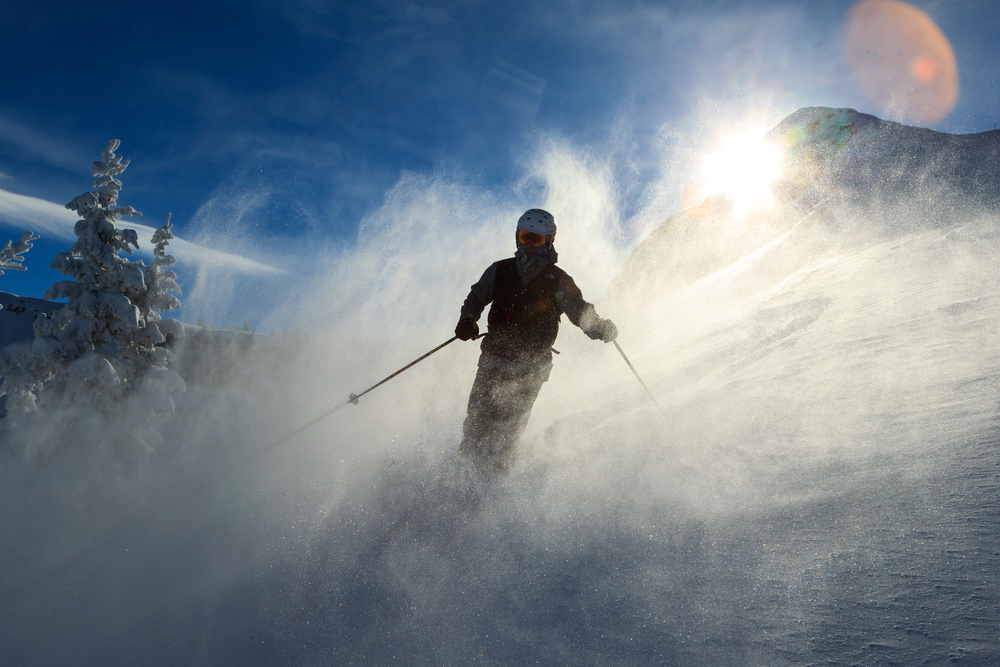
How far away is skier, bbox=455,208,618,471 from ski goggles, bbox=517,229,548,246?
0.4 inches

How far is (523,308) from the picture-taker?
16.6 feet

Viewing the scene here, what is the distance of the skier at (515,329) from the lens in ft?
16.3

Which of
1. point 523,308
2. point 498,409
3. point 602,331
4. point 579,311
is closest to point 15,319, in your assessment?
point 498,409

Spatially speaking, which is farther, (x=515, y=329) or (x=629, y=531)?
(x=515, y=329)

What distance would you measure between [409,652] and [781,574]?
186 cm

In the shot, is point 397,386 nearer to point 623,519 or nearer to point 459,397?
point 459,397

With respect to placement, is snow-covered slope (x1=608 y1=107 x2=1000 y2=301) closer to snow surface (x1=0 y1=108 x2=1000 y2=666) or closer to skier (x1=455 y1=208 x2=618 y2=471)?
snow surface (x1=0 y1=108 x2=1000 y2=666)

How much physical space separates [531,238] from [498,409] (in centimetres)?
184

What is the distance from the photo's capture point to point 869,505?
2.40 metres

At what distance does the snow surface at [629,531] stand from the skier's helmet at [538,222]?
2.33 metres

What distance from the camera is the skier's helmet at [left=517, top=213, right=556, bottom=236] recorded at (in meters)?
5.00

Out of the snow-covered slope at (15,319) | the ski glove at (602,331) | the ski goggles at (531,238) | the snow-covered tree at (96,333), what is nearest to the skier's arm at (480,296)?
the ski goggles at (531,238)

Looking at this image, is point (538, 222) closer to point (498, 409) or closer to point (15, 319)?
point (498, 409)

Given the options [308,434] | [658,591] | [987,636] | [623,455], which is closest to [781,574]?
[658,591]
